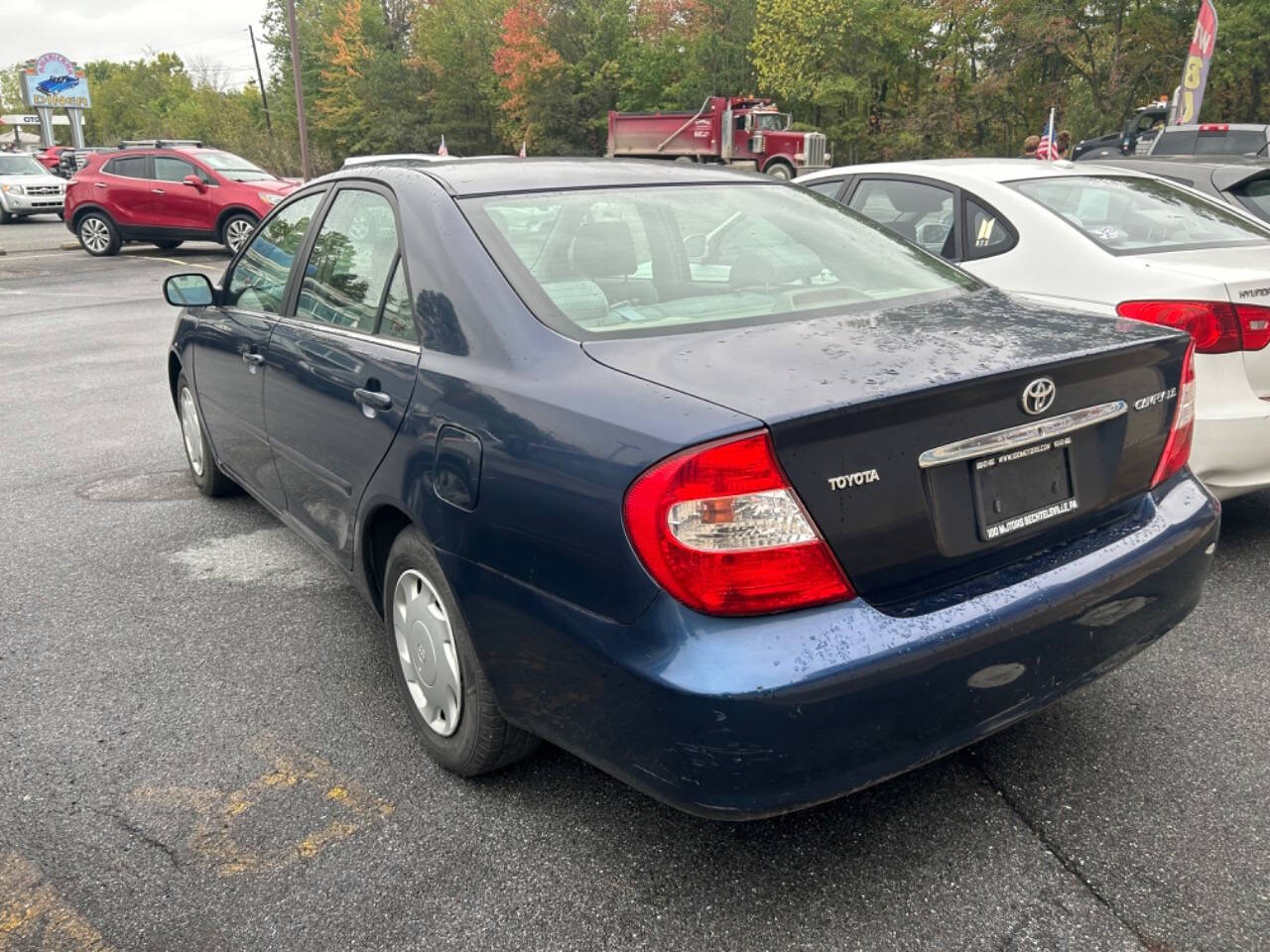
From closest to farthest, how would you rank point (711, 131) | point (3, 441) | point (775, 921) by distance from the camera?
point (775, 921) < point (3, 441) < point (711, 131)

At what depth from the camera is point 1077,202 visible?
5.00 metres

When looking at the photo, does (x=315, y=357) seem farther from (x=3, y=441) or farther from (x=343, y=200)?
(x=3, y=441)

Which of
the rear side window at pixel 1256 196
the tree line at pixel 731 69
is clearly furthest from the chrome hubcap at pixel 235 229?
the tree line at pixel 731 69

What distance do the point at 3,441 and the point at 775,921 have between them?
600 centimetres

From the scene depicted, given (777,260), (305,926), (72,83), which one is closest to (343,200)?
(777,260)

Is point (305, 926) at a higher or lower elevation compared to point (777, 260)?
lower

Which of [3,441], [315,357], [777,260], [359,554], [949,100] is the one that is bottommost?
[3,441]

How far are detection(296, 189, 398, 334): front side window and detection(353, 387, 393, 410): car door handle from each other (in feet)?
0.72

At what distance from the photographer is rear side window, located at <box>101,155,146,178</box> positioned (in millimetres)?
17203

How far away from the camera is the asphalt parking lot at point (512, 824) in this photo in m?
2.21

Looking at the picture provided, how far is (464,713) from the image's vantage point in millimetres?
2645

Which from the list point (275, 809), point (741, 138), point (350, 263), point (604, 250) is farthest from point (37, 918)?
point (741, 138)

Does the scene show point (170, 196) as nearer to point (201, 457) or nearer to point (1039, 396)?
point (201, 457)

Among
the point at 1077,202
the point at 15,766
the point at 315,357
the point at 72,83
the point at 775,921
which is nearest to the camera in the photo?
the point at 775,921
